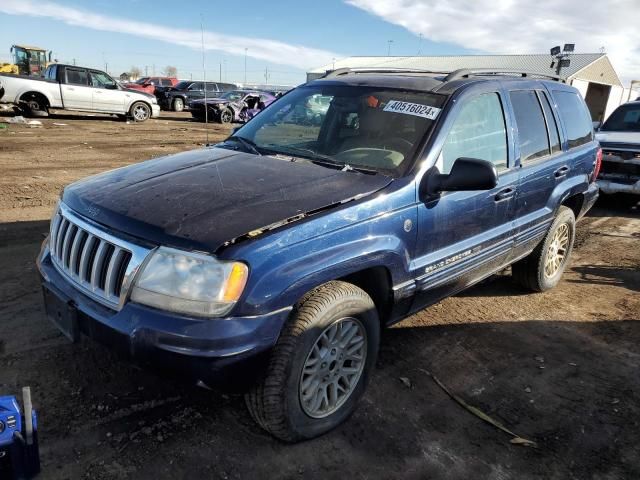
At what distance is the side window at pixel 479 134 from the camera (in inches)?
126

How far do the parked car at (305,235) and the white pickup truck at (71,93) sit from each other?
1480cm

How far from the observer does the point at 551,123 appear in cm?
425

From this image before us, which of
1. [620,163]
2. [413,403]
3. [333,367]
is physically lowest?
[413,403]

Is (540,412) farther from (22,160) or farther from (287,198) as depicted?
(22,160)

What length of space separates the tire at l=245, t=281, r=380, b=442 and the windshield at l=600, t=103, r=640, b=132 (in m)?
8.49

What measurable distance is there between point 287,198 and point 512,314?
8.86ft

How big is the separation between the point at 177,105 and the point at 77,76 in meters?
8.66

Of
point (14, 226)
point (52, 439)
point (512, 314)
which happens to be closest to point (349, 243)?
point (52, 439)

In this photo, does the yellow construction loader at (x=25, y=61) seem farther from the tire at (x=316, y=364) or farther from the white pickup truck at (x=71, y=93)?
the tire at (x=316, y=364)

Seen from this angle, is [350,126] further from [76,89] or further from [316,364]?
[76,89]

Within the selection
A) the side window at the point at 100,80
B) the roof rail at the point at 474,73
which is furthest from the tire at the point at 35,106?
the roof rail at the point at 474,73

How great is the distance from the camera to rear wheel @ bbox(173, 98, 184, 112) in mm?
24969

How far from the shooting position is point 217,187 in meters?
2.74

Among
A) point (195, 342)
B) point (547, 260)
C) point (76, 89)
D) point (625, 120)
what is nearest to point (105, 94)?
point (76, 89)
